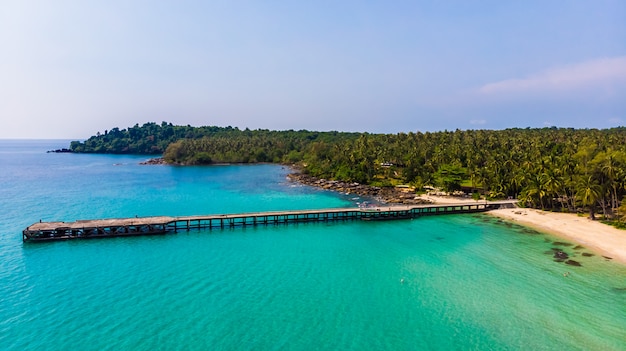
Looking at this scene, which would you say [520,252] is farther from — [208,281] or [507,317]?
[208,281]

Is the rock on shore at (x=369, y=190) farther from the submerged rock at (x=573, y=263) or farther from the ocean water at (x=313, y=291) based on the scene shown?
the submerged rock at (x=573, y=263)

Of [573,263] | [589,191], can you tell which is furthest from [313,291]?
[589,191]

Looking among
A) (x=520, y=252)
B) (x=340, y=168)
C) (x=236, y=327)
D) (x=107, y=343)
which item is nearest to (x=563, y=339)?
(x=520, y=252)

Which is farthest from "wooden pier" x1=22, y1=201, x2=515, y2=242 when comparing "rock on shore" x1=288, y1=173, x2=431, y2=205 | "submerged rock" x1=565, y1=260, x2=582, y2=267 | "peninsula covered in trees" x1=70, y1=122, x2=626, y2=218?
"submerged rock" x1=565, y1=260, x2=582, y2=267

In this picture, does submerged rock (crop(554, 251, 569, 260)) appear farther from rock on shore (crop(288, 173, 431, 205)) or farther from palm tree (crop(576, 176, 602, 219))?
rock on shore (crop(288, 173, 431, 205))

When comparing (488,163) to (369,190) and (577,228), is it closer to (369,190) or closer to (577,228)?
(369,190)

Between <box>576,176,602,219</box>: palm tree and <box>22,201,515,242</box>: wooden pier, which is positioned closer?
<box>22,201,515,242</box>: wooden pier
